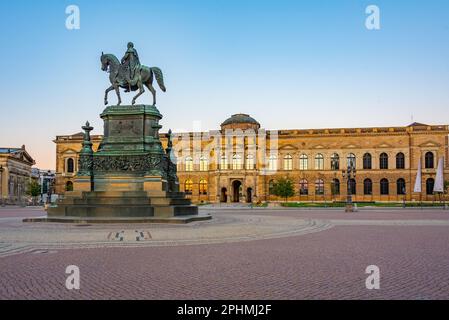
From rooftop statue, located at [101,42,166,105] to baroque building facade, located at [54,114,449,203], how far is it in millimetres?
59229

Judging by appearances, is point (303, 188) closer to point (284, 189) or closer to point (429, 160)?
point (284, 189)

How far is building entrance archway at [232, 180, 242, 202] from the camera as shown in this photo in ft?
288

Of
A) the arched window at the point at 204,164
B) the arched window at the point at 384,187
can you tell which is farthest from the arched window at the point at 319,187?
the arched window at the point at 204,164

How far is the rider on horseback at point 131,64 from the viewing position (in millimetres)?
25141

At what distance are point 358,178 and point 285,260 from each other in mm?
77167

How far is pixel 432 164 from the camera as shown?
266 feet

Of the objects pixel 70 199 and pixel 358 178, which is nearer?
pixel 70 199

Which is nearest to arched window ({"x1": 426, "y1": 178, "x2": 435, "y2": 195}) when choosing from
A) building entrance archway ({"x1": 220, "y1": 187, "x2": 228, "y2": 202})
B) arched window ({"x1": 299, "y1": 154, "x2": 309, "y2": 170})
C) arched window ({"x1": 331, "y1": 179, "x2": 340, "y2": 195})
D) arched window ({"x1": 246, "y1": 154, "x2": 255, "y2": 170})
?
arched window ({"x1": 331, "y1": 179, "x2": 340, "y2": 195})

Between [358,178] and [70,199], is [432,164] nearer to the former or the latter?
[358,178]

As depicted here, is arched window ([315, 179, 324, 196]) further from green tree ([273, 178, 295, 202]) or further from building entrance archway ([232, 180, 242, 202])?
green tree ([273, 178, 295, 202])

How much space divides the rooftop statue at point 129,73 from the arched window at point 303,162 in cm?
6366

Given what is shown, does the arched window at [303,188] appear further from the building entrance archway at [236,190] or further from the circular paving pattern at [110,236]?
the circular paving pattern at [110,236]
